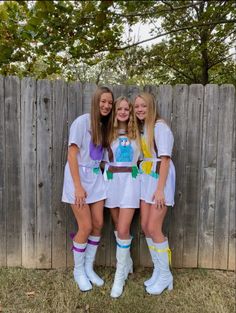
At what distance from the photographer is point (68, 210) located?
12.0 ft

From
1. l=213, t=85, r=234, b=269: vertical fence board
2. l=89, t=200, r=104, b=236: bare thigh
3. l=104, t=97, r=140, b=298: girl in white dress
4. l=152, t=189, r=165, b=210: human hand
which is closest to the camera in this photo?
l=152, t=189, r=165, b=210: human hand

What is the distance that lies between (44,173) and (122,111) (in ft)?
3.52

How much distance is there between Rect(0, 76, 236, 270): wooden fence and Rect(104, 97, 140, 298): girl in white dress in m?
0.42

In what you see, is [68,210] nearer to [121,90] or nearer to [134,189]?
[134,189]

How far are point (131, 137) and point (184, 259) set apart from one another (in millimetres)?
1483

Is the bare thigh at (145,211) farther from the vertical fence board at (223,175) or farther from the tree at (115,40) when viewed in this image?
the tree at (115,40)

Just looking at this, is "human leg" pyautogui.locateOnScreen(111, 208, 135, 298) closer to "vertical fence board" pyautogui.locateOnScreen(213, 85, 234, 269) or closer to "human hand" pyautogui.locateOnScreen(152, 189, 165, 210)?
"human hand" pyautogui.locateOnScreen(152, 189, 165, 210)

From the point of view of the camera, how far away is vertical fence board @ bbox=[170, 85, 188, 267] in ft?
11.4

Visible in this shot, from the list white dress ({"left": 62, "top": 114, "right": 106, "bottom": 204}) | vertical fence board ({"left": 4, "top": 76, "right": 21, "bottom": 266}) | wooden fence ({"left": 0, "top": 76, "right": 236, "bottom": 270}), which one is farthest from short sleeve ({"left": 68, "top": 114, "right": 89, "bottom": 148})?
vertical fence board ({"left": 4, "top": 76, "right": 21, "bottom": 266})

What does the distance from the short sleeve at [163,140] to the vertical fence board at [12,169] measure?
1.43 m

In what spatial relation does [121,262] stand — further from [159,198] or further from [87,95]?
[87,95]

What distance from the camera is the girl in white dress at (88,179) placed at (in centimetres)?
314

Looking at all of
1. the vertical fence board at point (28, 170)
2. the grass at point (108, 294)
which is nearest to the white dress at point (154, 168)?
the grass at point (108, 294)

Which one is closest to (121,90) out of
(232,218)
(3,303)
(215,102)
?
(215,102)
